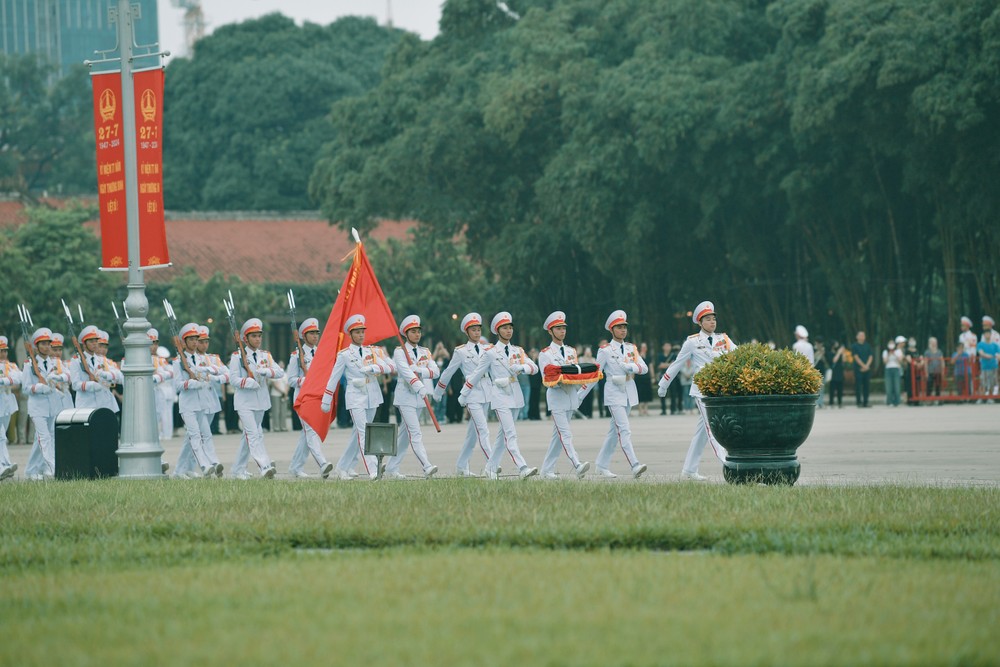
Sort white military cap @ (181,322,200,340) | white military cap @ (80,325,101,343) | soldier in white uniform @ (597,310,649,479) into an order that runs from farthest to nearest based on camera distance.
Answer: white military cap @ (80,325,101,343) → white military cap @ (181,322,200,340) → soldier in white uniform @ (597,310,649,479)

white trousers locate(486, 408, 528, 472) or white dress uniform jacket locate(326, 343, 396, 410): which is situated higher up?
white dress uniform jacket locate(326, 343, 396, 410)

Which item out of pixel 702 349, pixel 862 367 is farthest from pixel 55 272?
pixel 702 349

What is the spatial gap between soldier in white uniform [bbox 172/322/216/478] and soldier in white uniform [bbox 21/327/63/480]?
5.29ft

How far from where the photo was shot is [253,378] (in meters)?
19.1

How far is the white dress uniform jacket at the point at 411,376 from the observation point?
60.3 ft

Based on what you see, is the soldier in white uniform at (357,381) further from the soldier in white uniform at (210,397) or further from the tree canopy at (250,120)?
the tree canopy at (250,120)

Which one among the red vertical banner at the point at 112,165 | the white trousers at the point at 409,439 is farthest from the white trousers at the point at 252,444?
the red vertical banner at the point at 112,165

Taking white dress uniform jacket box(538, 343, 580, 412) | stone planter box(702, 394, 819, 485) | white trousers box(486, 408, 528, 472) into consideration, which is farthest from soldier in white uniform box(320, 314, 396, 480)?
stone planter box(702, 394, 819, 485)

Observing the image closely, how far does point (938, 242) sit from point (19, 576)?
1271 inches

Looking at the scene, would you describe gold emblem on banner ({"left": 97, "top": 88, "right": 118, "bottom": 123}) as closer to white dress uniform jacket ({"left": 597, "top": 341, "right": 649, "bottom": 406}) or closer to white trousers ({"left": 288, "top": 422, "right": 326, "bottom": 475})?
white trousers ({"left": 288, "top": 422, "right": 326, "bottom": 475})

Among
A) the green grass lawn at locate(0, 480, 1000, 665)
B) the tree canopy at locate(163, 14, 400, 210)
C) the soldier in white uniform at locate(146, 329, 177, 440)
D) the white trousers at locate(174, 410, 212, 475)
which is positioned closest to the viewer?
the green grass lawn at locate(0, 480, 1000, 665)

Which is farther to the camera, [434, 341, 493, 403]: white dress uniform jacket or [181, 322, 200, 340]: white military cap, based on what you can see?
[181, 322, 200, 340]: white military cap

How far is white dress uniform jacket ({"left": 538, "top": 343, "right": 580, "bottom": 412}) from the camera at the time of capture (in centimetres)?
1808

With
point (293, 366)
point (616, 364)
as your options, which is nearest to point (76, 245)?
point (293, 366)
